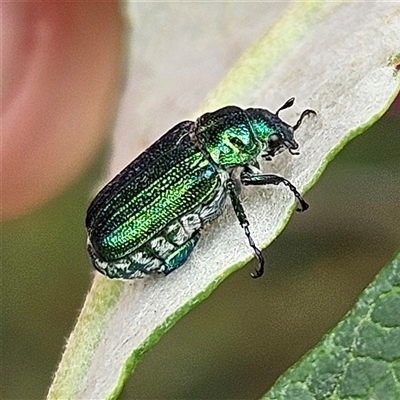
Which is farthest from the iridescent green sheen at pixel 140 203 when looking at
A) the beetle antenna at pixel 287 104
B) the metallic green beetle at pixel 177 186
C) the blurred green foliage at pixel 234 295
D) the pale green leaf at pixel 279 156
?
the blurred green foliage at pixel 234 295

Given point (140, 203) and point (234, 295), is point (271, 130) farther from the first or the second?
point (234, 295)

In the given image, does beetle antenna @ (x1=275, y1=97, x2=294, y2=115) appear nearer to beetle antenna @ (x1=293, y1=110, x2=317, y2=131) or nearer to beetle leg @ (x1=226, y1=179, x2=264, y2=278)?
beetle antenna @ (x1=293, y1=110, x2=317, y2=131)

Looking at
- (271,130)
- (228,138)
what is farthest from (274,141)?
(228,138)

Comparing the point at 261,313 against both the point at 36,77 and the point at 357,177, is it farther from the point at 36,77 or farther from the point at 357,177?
the point at 36,77

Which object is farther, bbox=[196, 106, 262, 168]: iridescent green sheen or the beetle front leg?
bbox=[196, 106, 262, 168]: iridescent green sheen

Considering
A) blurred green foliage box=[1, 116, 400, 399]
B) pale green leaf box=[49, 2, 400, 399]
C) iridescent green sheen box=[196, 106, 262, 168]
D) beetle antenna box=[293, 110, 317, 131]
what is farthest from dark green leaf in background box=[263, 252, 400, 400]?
blurred green foliage box=[1, 116, 400, 399]

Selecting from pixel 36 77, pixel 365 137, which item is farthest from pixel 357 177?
pixel 36 77

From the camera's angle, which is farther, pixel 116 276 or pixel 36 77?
pixel 36 77
